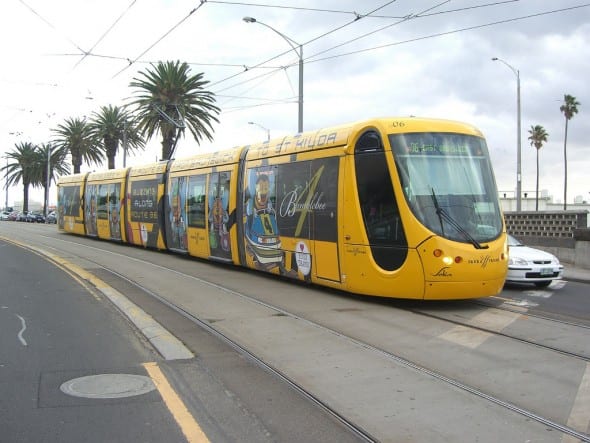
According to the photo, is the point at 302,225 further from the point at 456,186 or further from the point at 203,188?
the point at 203,188

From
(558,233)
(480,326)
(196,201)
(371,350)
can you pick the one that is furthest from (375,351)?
(558,233)

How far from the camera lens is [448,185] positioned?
945 centimetres

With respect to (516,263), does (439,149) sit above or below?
above

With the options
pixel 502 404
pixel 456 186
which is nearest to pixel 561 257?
pixel 456 186

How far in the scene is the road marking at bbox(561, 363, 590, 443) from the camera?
4.40 metres

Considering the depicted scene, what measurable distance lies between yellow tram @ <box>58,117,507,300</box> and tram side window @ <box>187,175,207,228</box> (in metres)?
2.34

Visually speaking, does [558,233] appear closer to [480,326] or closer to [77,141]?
[480,326]

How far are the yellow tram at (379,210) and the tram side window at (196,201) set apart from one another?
2.34m

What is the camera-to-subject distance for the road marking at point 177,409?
13.9 ft

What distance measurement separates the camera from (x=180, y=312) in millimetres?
9172

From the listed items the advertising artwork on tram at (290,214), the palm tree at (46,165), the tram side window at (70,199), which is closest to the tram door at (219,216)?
the advertising artwork on tram at (290,214)

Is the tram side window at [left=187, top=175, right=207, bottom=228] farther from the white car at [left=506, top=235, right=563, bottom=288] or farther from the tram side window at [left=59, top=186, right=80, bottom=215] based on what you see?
the tram side window at [left=59, top=186, right=80, bottom=215]

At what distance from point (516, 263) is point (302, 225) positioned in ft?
16.4

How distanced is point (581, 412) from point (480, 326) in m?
3.54
